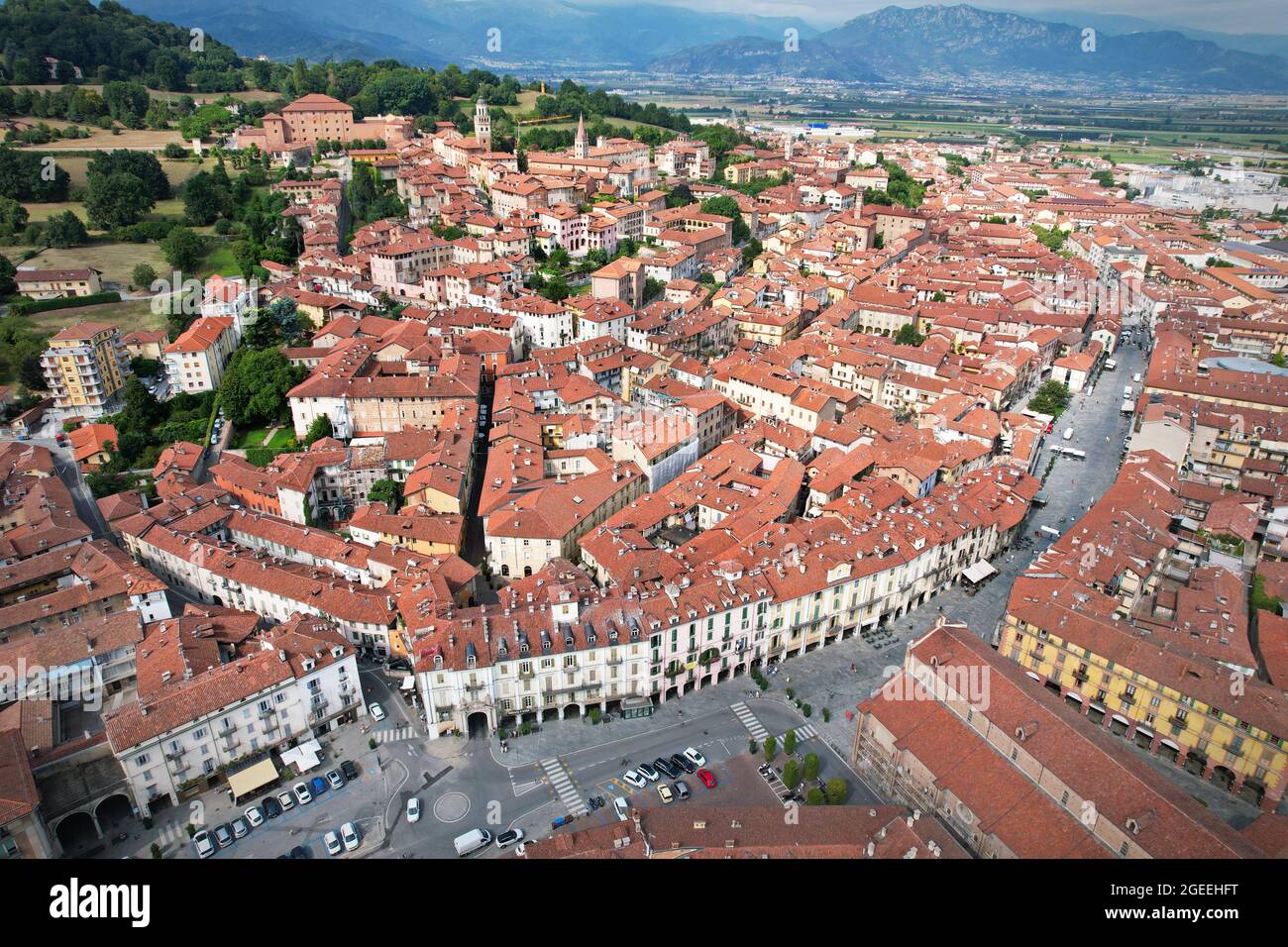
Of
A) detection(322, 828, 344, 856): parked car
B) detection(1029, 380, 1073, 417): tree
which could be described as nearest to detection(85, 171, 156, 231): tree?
detection(322, 828, 344, 856): parked car

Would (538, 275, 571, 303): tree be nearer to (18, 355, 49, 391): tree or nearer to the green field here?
the green field

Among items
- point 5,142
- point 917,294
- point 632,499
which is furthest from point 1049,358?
point 5,142

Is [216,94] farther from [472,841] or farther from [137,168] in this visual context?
[472,841]

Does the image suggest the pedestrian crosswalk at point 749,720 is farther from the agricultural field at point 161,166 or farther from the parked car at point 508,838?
the agricultural field at point 161,166

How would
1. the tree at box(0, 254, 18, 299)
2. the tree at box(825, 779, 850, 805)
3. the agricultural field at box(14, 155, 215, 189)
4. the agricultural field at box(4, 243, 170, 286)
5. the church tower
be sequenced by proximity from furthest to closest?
the church tower → the agricultural field at box(14, 155, 215, 189) → the agricultural field at box(4, 243, 170, 286) → the tree at box(0, 254, 18, 299) → the tree at box(825, 779, 850, 805)

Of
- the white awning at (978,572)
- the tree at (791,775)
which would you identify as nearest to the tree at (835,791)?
the tree at (791,775)

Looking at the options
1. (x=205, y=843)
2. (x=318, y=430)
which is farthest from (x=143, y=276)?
(x=205, y=843)
